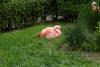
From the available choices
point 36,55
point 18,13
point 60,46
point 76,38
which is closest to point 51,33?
point 60,46

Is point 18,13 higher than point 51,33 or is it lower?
higher

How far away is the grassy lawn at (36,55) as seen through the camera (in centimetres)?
672

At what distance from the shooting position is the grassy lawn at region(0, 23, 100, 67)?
6.72 m

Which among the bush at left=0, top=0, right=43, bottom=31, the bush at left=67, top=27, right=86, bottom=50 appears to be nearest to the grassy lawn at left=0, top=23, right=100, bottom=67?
the bush at left=67, top=27, right=86, bottom=50

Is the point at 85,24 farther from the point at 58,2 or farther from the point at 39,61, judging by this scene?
the point at 58,2

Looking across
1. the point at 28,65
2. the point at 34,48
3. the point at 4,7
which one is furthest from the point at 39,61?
the point at 4,7

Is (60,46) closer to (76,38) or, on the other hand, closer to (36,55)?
(76,38)

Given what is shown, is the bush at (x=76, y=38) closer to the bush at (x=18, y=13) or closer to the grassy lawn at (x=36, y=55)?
the grassy lawn at (x=36, y=55)

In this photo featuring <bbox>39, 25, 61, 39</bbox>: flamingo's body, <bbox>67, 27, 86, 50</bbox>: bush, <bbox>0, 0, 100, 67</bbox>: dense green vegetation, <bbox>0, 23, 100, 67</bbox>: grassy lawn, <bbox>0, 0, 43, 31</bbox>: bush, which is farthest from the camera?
<bbox>0, 0, 43, 31</bbox>: bush

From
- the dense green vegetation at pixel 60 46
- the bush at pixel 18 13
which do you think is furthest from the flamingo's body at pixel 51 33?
the bush at pixel 18 13

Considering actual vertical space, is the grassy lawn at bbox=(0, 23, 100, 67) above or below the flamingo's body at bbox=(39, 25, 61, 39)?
below

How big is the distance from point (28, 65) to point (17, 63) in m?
0.30

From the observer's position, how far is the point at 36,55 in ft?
24.3

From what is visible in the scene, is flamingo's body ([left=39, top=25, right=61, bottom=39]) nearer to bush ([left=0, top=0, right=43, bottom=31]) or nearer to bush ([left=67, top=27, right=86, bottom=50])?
bush ([left=67, top=27, right=86, bottom=50])
